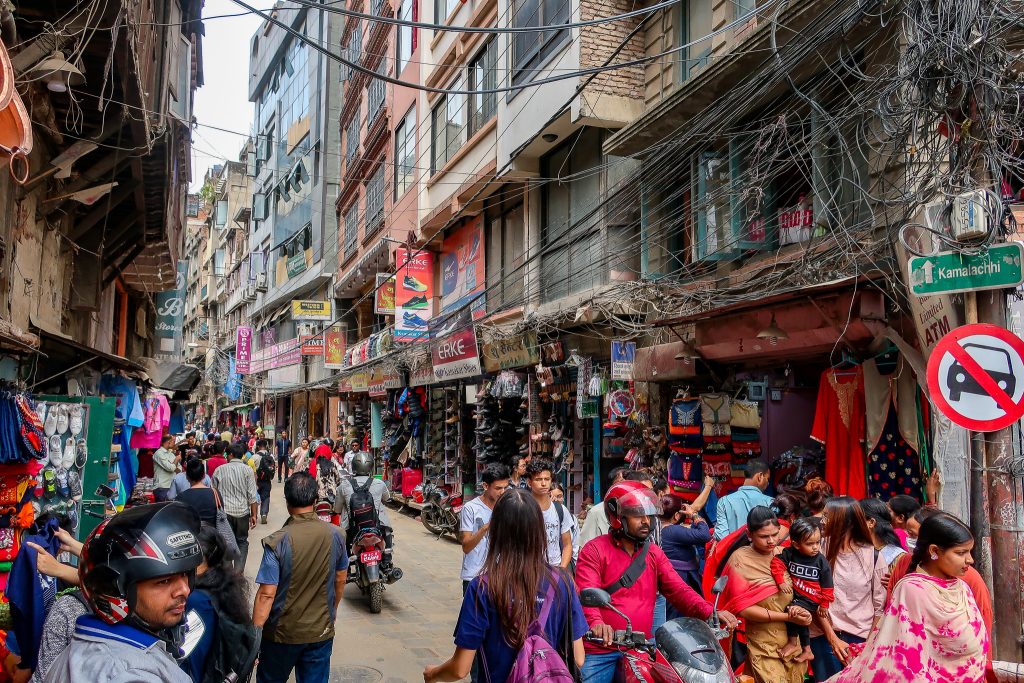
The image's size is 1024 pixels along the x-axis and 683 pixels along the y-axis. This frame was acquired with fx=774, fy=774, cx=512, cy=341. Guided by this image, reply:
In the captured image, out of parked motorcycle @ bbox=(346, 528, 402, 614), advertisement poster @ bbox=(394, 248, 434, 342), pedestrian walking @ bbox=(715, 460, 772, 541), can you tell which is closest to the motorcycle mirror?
pedestrian walking @ bbox=(715, 460, 772, 541)

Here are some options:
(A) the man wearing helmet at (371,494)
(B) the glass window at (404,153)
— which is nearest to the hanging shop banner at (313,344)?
(B) the glass window at (404,153)

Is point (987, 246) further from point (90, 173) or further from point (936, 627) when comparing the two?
point (90, 173)

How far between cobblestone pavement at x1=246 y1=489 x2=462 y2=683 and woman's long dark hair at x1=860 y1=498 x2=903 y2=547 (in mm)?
3988

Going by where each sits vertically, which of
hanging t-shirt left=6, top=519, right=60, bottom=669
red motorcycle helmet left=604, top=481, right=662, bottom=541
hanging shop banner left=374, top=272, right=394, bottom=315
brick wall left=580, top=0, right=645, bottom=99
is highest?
brick wall left=580, top=0, right=645, bottom=99

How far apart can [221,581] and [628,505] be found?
83.6 inches

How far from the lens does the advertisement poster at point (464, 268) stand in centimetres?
1842

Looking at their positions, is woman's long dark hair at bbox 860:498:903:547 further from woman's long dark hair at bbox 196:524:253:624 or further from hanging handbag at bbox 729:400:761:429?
woman's long dark hair at bbox 196:524:253:624

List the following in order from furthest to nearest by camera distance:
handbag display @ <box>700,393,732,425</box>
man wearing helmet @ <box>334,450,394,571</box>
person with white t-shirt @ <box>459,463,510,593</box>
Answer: man wearing helmet @ <box>334,450,394,571</box>
handbag display @ <box>700,393,732,425</box>
person with white t-shirt @ <box>459,463,510,593</box>

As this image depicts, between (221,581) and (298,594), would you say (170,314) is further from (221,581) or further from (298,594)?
(221,581)

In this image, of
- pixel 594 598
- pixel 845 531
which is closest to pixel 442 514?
pixel 845 531

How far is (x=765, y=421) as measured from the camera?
10.2 metres

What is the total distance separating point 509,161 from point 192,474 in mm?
9057

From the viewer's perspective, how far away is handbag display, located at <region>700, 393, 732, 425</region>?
377 inches

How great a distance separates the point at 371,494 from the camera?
32.4ft
